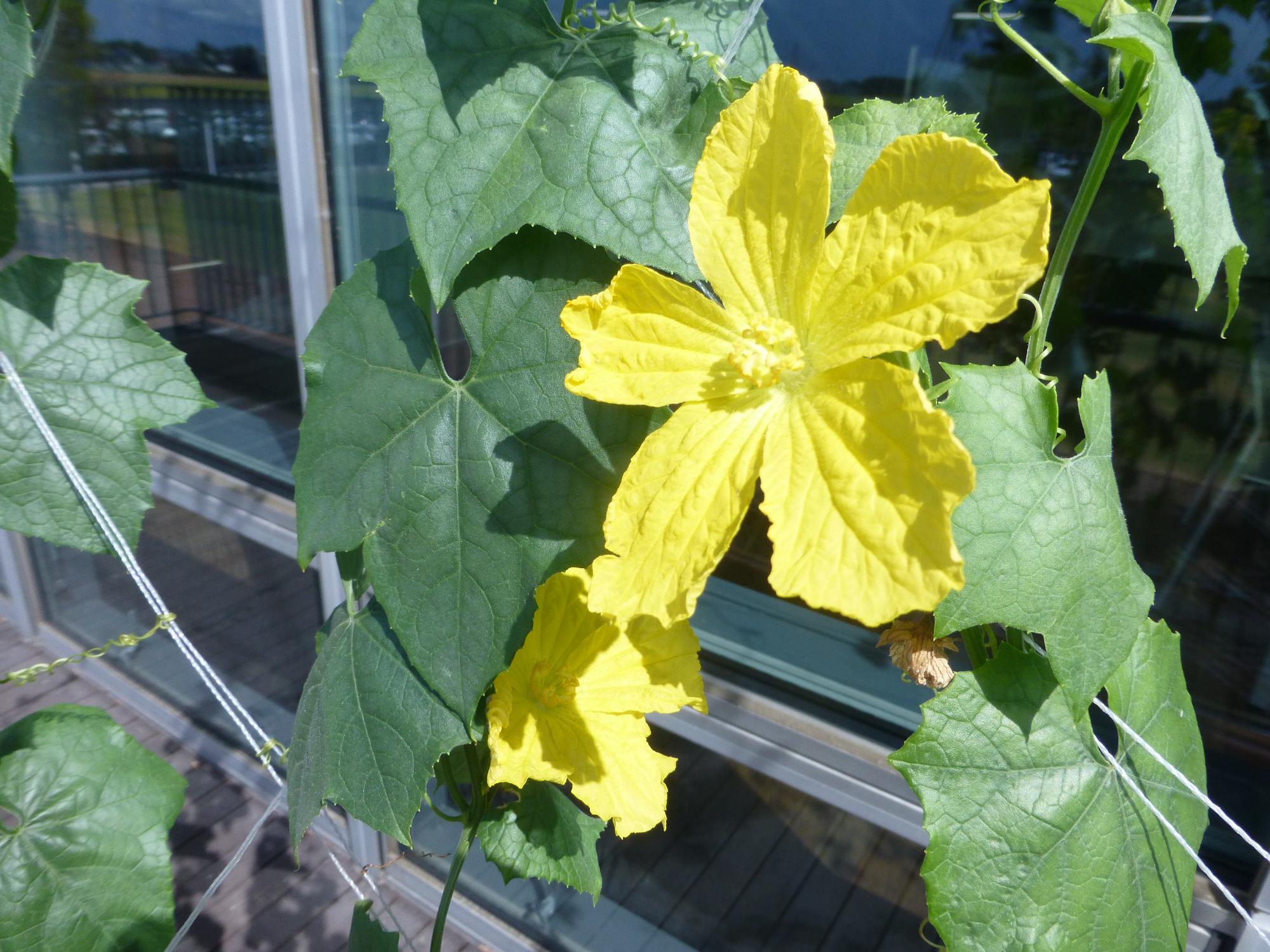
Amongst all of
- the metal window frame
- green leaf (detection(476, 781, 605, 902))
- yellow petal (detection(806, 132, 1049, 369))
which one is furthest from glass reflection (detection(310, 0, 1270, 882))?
yellow petal (detection(806, 132, 1049, 369))

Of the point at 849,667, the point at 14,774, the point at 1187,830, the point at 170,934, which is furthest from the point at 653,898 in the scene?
the point at 1187,830

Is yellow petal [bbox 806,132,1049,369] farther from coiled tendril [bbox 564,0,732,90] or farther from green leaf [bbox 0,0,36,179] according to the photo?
green leaf [bbox 0,0,36,179]

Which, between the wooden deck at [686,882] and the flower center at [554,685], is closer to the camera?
the flower center at [554,685]

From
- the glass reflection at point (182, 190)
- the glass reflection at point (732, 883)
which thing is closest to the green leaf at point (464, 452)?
the glass reflection at point (732, 883)

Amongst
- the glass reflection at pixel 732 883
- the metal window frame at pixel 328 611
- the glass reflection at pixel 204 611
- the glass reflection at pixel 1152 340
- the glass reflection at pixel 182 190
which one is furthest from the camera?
the glass reflection at pixel 204 611

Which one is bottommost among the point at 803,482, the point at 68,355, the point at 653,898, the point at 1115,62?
the point at 653,898

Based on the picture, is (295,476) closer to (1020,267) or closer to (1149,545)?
(1020,267)

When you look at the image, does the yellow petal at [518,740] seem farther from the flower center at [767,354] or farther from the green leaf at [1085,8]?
the green leaf at [1085,8]
